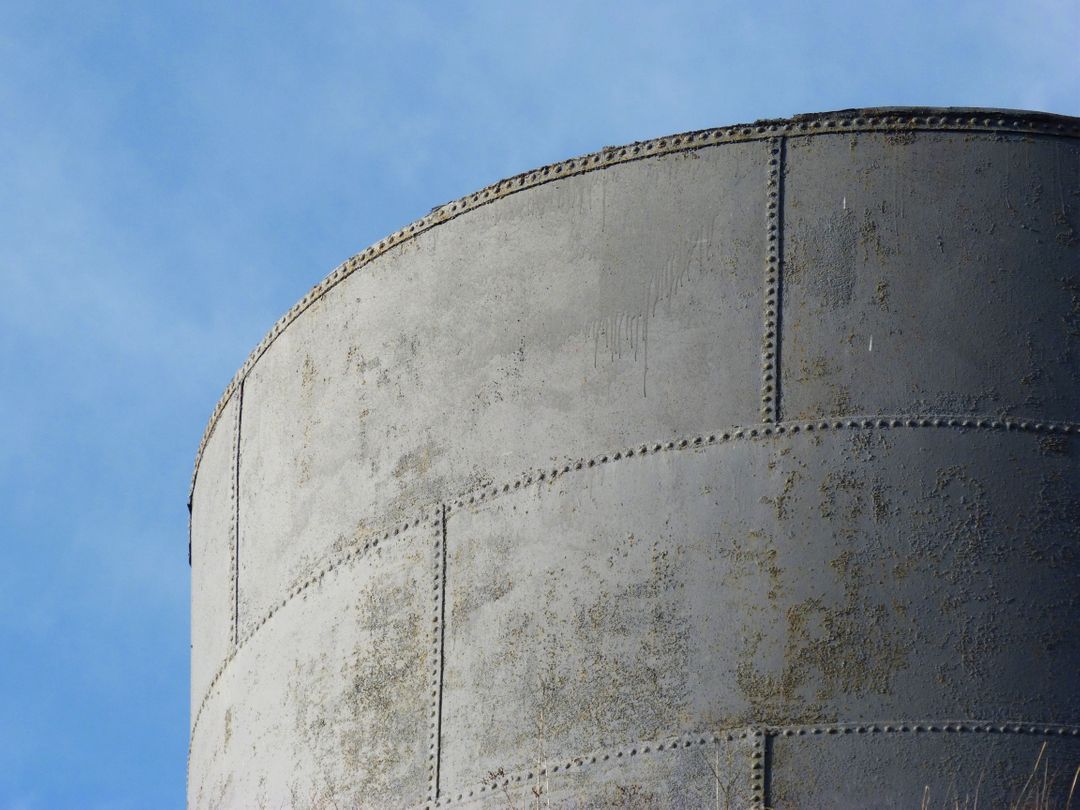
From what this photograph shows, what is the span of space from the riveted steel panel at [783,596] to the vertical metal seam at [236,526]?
2034 millimetres

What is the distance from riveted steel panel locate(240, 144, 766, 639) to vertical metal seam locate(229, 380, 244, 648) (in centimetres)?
25

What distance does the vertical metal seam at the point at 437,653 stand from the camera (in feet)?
29.3

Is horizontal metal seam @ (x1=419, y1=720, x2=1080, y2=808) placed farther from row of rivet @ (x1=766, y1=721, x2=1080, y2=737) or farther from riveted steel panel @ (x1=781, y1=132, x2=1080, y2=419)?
riveted steel panel @ (x1=781, y1=132, x2=1080, y2=419)

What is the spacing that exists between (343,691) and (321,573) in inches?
26.8

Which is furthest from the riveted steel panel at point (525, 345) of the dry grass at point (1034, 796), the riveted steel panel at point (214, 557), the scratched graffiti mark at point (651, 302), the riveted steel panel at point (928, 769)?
the dry grass at point (1034, 796)

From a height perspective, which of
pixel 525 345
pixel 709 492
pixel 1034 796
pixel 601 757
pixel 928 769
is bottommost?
pixel 1034 796

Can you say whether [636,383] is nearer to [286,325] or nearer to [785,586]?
[785,586]

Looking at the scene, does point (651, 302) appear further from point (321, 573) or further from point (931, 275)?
point (321, 573)

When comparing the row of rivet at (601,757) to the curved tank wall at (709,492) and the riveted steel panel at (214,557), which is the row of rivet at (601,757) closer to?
the curved tank wall at (709,492)

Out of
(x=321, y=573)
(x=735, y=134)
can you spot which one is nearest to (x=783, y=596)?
(x=735, y=134)

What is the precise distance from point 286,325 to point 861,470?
12.0ft

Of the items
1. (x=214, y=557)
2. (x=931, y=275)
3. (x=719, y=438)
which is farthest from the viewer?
(x=214, y=557)

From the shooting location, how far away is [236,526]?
10.8 meters

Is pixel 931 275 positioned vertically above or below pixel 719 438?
above
